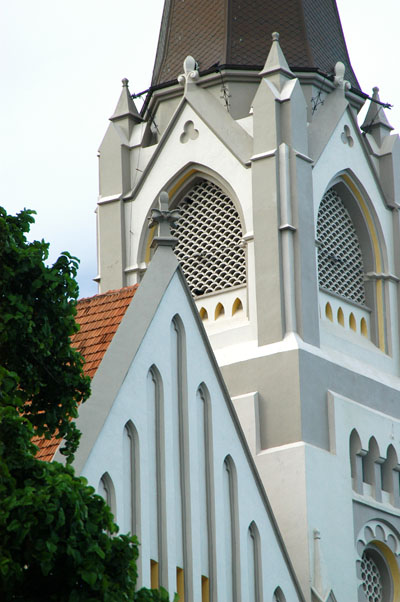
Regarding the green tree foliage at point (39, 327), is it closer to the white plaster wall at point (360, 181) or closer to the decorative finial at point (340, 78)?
the white plaster wall at point (360, 181)

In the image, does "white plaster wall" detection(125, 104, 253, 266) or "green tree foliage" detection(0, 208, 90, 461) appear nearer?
"green tree foliage" detection(0, 208, 90, 461)

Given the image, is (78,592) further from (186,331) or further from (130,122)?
(130,122)

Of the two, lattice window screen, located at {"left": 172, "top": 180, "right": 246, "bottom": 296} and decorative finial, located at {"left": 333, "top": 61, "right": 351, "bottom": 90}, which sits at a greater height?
decorative finial, located at {"left": 333, "top": 61, "right": 351, "bottom": 90}

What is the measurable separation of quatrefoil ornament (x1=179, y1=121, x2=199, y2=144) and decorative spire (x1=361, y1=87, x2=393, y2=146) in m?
3.39

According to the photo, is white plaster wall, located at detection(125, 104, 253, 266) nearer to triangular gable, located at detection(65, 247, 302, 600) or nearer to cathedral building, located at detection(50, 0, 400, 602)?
cathedral building, located at detection(50, 0, 400, 602)

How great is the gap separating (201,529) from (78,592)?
259 inches

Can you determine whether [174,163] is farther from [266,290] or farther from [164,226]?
[164,226]

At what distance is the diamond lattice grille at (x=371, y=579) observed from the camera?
2645 centimetres

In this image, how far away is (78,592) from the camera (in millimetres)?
12406

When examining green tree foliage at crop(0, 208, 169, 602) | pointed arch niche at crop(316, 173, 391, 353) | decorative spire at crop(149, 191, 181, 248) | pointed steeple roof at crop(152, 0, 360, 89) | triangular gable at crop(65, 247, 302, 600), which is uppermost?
pointed steeple roof at crop(152, 0, 360, 89)

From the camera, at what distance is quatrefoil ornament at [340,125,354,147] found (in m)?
29.6

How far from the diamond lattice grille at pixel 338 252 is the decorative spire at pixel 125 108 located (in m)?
3.94

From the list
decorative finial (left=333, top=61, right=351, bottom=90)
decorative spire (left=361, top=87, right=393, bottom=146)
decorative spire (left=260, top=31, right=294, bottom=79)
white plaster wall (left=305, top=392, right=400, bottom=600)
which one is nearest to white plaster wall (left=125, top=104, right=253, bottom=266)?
decorative spire (left=260, top=31, right=294, bottom=79)

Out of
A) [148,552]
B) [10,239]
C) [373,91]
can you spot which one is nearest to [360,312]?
[373,91]
